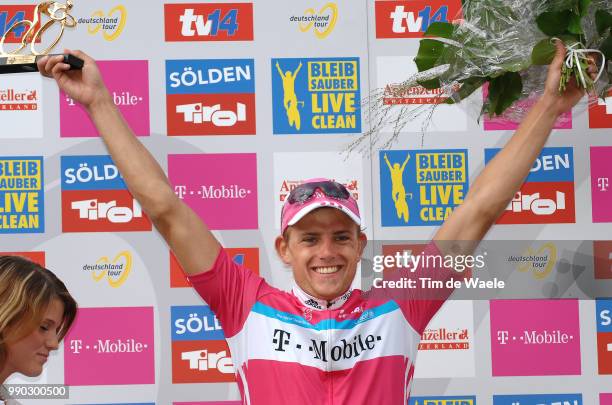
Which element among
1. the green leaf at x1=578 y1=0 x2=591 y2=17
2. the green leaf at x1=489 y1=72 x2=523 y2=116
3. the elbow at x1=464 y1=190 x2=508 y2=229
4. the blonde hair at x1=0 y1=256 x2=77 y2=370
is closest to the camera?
the blonde hair at x1=0 y1=256 x2=77 y2=370

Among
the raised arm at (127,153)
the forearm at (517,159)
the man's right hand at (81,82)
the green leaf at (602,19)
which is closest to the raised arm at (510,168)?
the forearm at (517,159)

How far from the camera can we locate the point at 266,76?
3256mm

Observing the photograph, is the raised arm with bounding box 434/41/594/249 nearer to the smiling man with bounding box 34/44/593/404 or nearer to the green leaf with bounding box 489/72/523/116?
the smiling man with bounding box 34/44/593/404

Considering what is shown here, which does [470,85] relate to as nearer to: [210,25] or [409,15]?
[409,15]

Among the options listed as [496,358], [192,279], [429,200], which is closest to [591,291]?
[496,358]

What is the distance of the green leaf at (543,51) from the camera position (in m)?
1.84

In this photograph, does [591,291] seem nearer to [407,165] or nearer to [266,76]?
[407,165]

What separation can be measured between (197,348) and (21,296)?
1619 millimetres

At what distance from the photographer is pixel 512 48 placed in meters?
1.91

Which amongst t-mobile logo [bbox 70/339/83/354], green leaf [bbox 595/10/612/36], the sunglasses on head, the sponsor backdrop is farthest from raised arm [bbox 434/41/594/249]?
t-mobile logo [bbox 70/339/83/354]

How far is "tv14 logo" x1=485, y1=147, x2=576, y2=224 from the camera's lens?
3.30m

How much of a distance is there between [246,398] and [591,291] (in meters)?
1.90

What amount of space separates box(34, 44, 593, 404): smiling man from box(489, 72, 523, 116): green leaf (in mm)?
148

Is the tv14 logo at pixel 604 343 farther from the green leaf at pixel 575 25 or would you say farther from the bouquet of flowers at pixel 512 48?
the green leaf at pixel 575 25
